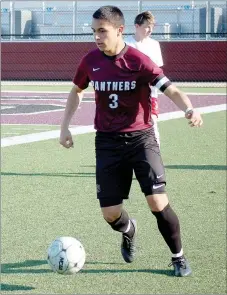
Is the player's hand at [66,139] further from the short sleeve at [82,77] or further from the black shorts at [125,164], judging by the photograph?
the short sleeve at [82,77]

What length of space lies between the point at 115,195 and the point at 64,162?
653 cm

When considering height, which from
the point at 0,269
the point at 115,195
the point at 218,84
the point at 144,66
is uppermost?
the point at 144,66

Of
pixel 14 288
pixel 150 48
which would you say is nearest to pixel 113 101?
pixel 14 288

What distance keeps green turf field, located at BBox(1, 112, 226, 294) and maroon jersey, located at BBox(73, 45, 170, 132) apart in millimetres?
1191

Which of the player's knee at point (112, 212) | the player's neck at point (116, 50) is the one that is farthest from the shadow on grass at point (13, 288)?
the player's neck at point (116, 50)

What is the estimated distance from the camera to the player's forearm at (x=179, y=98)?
665 cm

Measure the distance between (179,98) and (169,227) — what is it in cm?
101

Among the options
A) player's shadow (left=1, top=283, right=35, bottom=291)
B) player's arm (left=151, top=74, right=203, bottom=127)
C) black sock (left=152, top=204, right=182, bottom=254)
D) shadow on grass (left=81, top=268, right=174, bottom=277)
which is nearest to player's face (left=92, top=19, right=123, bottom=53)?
player's arm (left=151, top=74, right=203, bottom=127)

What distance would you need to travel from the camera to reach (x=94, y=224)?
8711 millimetres

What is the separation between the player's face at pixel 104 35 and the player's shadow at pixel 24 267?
5.90ft

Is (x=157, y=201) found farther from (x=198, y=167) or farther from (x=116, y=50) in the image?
(x=198, y=167)

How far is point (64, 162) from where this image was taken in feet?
43.9

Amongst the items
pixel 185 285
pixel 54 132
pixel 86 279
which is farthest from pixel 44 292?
pixel 54 132

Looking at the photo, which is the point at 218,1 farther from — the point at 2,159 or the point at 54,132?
the point at 2,159
